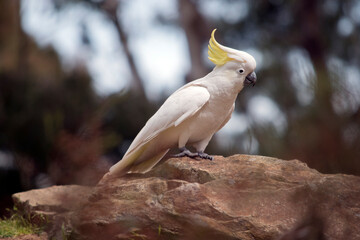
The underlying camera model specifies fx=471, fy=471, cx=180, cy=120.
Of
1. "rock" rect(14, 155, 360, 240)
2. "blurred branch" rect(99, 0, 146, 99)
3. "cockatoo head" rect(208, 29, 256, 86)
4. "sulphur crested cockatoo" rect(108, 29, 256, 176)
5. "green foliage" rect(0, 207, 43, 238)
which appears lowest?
"blurred branch" rect(99, 0, 146, 99)

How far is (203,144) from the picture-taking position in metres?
4.14

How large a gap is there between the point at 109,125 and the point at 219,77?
470 cm

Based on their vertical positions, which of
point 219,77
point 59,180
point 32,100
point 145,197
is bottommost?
point 32,100

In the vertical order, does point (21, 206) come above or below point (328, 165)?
below

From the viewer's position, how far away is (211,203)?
328 cm

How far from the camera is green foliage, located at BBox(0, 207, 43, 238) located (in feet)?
12.7

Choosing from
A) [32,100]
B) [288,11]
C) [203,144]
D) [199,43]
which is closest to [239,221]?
[203,144]

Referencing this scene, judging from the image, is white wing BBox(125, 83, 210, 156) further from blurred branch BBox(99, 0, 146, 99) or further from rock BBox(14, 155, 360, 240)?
blurred branch BBox(99, 0, 146, 99)

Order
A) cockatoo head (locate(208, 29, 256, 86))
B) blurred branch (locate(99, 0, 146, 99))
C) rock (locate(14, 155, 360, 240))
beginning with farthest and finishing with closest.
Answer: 1. blurred branch (locate(99, 0, 146, 99))
2. cockatoo head (locate(208, 29, 256, 86))
3. rock (locate(14, 155, 360, 240))

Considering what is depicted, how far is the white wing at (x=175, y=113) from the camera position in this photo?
3.83 meters

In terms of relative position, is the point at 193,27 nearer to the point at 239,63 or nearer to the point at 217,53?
the point at 217,53

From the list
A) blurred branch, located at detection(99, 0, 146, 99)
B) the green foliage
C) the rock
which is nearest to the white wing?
the rock

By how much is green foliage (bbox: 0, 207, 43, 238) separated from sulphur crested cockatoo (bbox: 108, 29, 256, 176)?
815 mm

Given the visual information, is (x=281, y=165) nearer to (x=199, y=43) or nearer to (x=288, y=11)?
(x=288, y=11)
